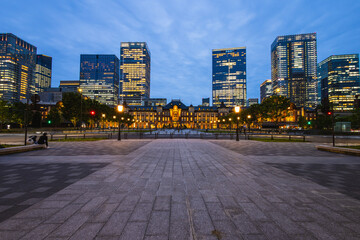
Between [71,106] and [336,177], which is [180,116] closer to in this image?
[71,106]

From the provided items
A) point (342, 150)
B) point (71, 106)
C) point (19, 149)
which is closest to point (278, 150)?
point (342, 150)

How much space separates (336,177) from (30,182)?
11914 mm

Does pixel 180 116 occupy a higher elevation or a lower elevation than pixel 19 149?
higher

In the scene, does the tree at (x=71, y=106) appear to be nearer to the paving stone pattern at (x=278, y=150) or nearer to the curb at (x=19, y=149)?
the curb at (x=19, y=149)

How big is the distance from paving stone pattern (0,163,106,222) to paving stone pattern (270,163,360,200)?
30.2ft

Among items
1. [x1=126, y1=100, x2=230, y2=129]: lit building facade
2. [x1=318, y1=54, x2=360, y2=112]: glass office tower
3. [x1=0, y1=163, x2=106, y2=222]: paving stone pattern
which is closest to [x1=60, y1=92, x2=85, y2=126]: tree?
[x1=0, y1=163, x2=106, y2=222]: paving stone pattern

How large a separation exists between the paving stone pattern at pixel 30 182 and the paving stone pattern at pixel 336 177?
9220 mm

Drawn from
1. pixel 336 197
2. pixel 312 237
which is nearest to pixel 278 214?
pixel 312 237

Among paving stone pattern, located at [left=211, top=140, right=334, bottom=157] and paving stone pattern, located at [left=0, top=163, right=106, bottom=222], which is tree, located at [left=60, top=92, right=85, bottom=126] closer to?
paving stone pattern, located at [left=0, top=163, right=106, bottom=222]

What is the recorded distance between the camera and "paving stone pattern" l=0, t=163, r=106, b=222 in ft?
14.4

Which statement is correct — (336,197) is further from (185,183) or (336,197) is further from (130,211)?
(130,211)

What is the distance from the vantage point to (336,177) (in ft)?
22.8

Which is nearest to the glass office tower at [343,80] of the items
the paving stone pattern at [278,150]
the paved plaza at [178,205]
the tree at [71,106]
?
the paving stone pattern at [278,150]

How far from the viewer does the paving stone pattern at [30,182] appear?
438 centimetres
